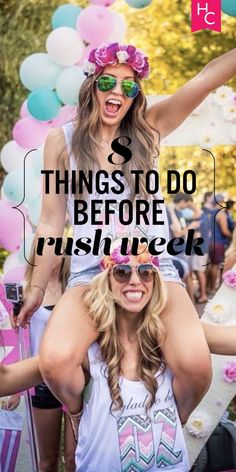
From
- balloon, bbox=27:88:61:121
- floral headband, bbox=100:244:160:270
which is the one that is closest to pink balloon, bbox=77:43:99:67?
balloon, bbox=27:88:61:121

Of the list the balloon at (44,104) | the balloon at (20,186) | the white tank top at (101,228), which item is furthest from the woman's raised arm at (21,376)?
the balloon at (44,104)

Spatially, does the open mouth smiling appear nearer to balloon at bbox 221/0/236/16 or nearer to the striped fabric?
balloon at bbox 221/0/236/16

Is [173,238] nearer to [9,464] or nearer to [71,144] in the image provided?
[71,144]

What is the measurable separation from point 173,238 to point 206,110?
1.47 ft

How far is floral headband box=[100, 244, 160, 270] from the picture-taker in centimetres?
322

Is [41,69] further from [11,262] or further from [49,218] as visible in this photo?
[11,262]

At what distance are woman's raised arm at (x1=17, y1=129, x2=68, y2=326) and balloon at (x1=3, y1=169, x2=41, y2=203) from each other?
17 cm

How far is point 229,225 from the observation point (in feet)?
13.3

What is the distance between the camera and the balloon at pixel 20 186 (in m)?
3.55

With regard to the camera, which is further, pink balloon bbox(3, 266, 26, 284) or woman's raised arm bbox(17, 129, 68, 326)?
pink balloon bbox(3, 266, 26, 284)

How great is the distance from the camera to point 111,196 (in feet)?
10.9

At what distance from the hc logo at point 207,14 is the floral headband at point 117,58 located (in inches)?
10.8

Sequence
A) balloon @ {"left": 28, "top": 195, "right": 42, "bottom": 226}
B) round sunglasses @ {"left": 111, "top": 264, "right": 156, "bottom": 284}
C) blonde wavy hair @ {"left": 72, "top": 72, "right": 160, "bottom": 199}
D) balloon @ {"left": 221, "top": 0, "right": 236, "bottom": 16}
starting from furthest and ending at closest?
balloon @ {"left": 28, "top": 195, "right": 42, "bottom": 226}
balloon @ {"left": 221, "top": 0, "right": 236, "bottom": 16}
blonde wavy hair @ {"left": 72, "top": 72, "right": 160, "bottom": 199}
round sunglasses @ {"left": 111, "top": 264, "right": 156, "bottom": 284}

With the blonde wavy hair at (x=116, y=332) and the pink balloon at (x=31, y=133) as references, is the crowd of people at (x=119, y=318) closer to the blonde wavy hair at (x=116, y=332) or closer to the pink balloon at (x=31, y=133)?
the blonde wavy hair at (x=116, y=332)
